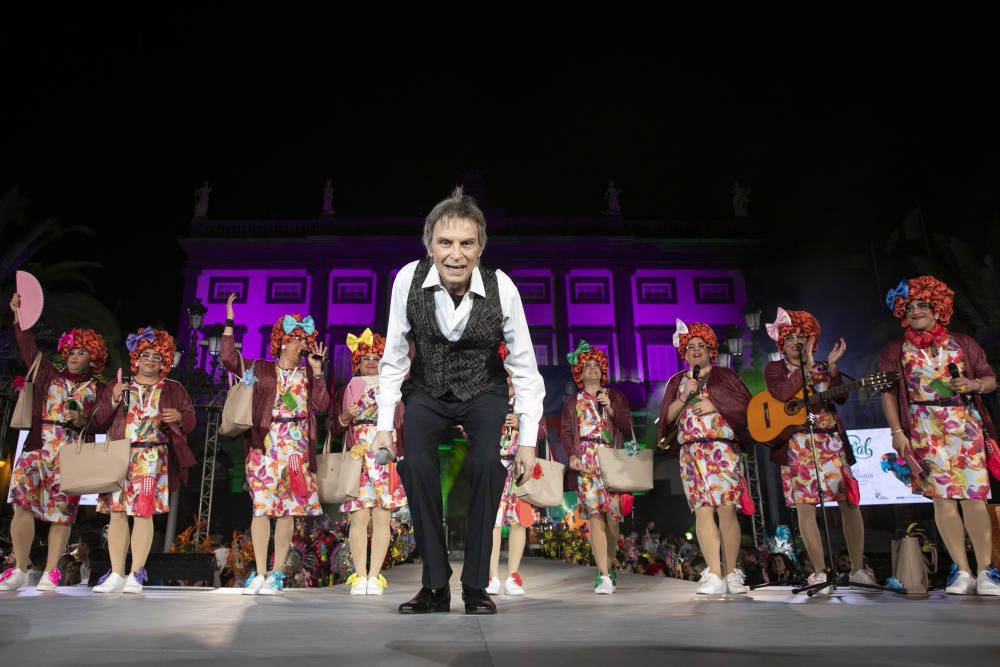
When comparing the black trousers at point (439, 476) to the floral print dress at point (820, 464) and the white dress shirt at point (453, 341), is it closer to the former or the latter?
the white dress shirt at point (453, 341)

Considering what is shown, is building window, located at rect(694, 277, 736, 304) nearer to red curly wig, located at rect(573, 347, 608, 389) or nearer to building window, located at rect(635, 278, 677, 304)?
building window, located at rect(635, 278, 677, 304)

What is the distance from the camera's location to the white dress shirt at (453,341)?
3.60 m

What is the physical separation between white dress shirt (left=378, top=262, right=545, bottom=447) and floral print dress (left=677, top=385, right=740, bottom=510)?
234cm

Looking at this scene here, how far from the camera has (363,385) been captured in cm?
609

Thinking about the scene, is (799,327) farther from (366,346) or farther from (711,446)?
(366,346)

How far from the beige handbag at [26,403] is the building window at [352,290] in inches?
1045

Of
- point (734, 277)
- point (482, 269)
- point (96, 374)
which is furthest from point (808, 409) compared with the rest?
point (734, 277)

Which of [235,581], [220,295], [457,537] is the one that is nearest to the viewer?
[235,581]

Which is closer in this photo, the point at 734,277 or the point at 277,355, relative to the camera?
the point at 277,355

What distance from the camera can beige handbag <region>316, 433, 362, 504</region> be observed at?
5867 millimetres

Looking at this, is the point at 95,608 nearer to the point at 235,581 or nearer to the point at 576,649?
the point at 576,649

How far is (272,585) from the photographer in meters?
5.31

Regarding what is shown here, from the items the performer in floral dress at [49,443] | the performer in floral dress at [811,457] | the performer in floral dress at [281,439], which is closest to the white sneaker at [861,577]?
the performer in floral dress at [811,457]

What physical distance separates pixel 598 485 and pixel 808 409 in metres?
1.96
